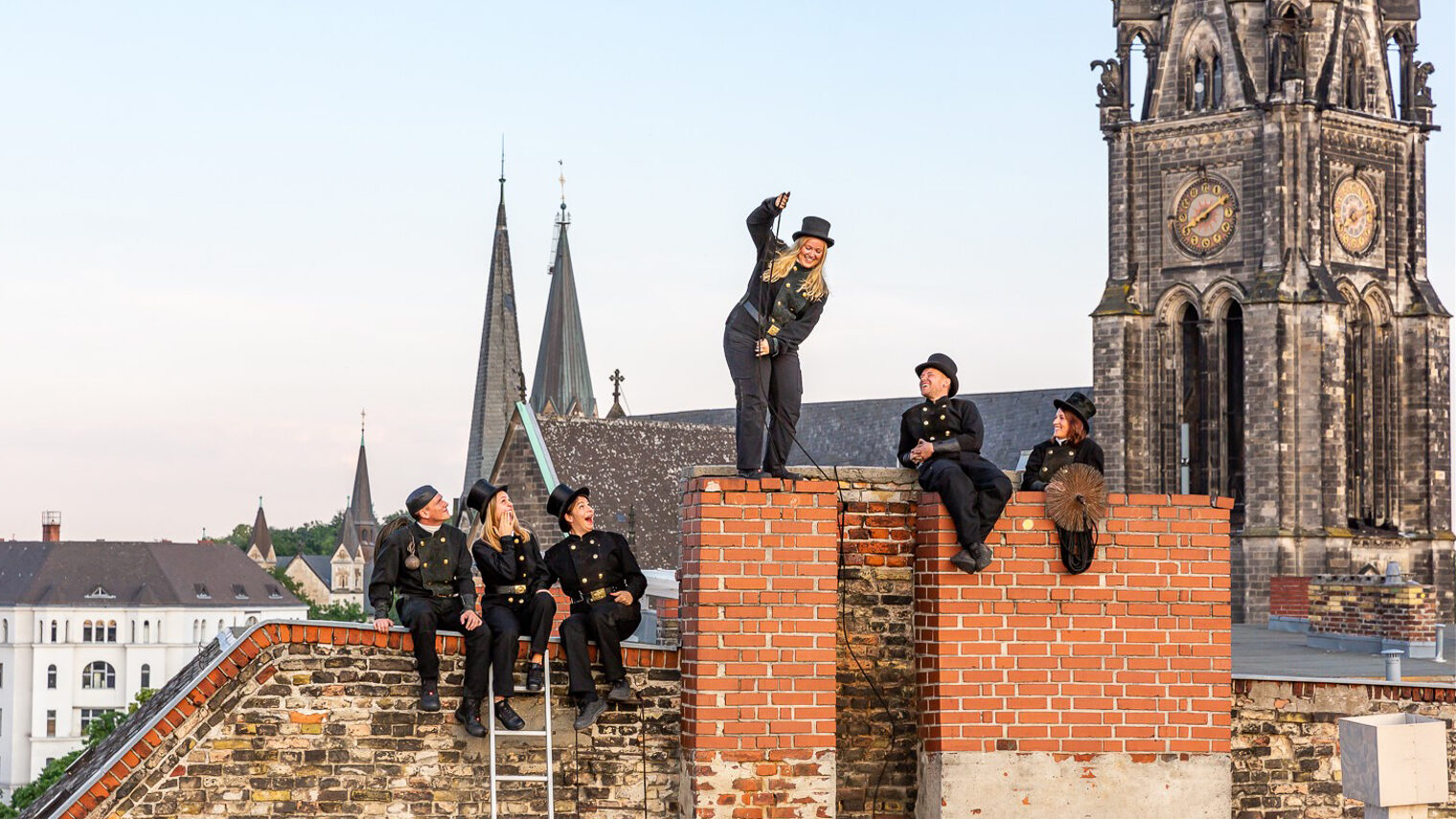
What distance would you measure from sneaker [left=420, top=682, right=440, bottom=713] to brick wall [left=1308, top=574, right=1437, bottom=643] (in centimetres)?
1835

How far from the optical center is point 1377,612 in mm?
28391

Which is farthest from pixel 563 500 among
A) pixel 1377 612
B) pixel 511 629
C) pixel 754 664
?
pixel 1377 612

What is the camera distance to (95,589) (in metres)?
115

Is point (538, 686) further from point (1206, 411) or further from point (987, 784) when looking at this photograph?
point (1206, 411)

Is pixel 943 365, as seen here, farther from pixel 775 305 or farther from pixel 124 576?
pixel 124 576

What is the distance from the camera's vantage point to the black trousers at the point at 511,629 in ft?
33.4

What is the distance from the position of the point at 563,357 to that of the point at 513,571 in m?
84.1

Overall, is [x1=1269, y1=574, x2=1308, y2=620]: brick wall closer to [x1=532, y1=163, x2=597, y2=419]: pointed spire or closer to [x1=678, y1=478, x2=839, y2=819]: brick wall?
[x1=678, y1=478, x2=839, y2=819]: brick wall

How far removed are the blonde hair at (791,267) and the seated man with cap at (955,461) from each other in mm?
621

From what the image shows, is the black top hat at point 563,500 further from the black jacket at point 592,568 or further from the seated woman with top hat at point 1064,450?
the seated woman with top hat at point 1064,450

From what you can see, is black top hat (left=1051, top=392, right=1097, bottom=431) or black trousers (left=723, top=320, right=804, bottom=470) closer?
black trousers (left=723, top=320, right=804, bottom=470)

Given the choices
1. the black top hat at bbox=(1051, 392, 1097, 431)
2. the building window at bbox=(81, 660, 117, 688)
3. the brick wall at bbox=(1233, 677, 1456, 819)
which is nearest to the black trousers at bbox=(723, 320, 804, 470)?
the black top hat at bbox=(1051, 392, 1097, 431)

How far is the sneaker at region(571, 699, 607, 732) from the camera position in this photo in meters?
10.3

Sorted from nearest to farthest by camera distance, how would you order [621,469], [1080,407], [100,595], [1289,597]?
[1080,407] → [1289,597] → [621,469] → [100,595]
